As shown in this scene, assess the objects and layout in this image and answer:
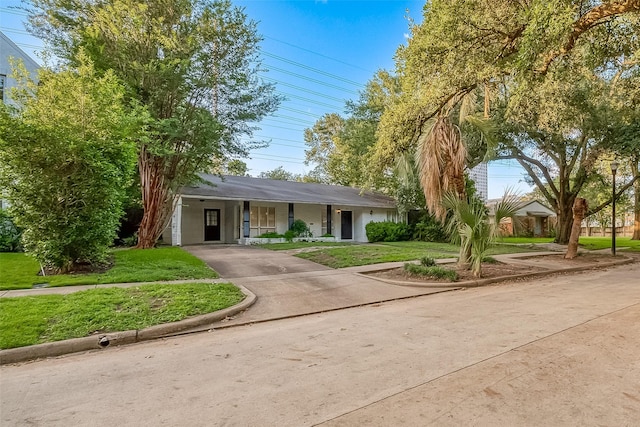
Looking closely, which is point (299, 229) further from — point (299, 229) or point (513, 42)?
point (513, 42)

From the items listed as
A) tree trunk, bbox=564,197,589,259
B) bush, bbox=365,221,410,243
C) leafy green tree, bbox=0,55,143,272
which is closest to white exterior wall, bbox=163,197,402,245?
bush, bbox=365,221,410,243

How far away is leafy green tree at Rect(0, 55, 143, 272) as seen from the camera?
7.57m

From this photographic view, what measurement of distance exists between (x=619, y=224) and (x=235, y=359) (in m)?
58.6

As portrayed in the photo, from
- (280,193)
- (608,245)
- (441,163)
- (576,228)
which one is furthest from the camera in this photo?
(608,245)

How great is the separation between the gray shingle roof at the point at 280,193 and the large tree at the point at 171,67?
2299 mm

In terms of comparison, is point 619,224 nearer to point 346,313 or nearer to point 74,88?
point 346,313

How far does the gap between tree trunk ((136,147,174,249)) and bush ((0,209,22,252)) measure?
3812 millimetres

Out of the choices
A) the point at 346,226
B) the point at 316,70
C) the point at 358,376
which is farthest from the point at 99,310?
the point at 316,70

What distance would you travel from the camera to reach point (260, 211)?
64.0 ft

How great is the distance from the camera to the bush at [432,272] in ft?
28.6

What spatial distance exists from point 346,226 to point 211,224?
324 inches

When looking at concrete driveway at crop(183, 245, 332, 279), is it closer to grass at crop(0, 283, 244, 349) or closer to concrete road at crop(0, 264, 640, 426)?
grass at crop(0, 283, 244, 349)

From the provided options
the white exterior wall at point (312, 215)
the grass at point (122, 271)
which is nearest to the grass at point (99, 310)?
the grass at point (122, 271)

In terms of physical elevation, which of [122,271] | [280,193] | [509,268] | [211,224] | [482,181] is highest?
[482,181]
